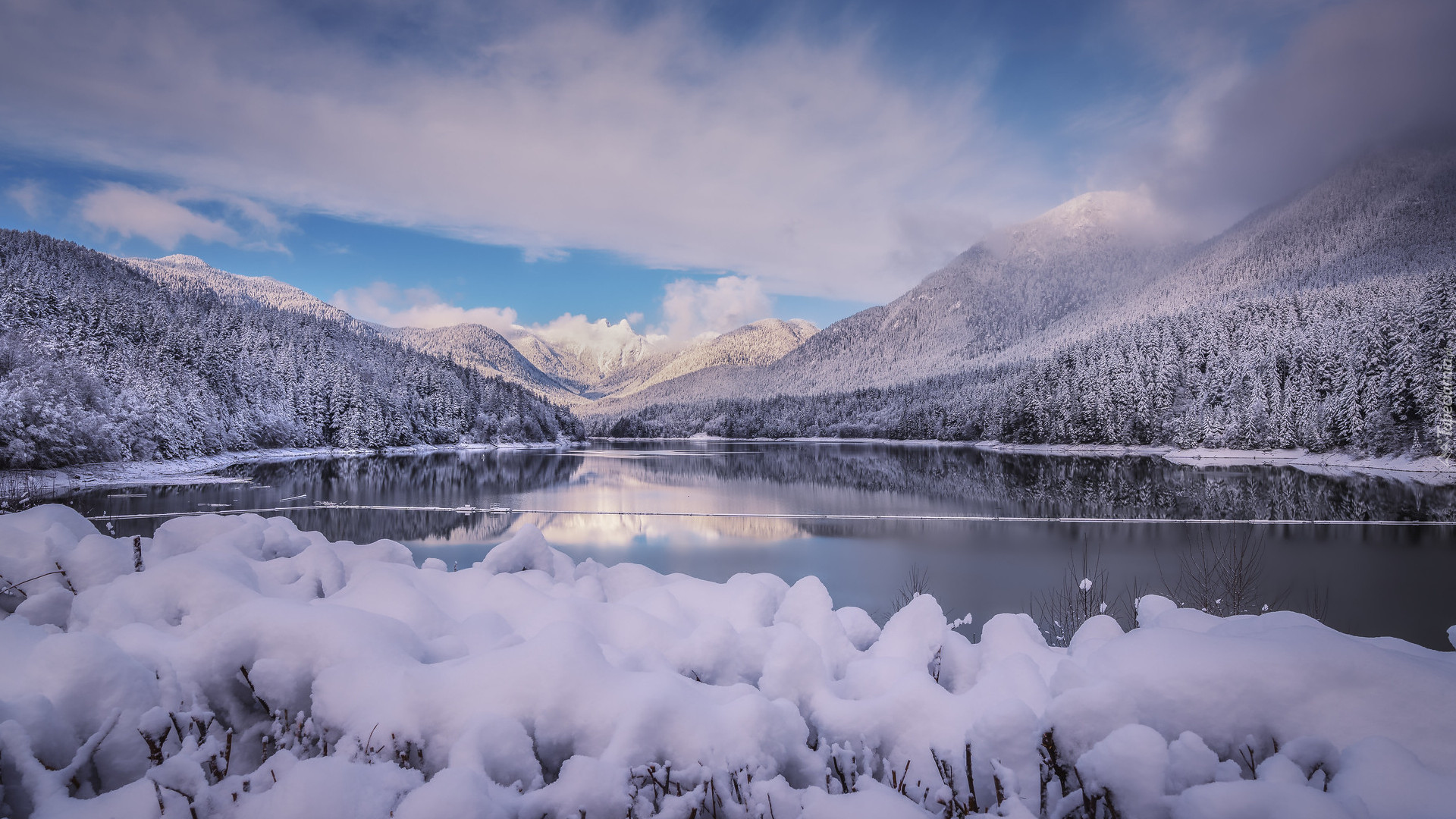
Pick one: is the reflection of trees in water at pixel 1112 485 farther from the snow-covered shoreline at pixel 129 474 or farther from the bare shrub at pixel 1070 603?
the snow-covered shoreline at pixel 129 474

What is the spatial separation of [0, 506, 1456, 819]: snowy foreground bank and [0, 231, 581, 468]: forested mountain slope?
42.7 meters

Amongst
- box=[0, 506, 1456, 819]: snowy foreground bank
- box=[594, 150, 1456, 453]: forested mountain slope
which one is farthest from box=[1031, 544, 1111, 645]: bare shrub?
box=[594, 150, 1456, 453]: forested mountain slope

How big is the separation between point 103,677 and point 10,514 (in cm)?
345

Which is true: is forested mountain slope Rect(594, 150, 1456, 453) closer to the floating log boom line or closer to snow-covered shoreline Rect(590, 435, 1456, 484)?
snow-covered shoreline Rect(590, 435, 1456, 484)

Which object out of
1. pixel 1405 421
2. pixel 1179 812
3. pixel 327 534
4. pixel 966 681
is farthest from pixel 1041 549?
pixel 1405 421

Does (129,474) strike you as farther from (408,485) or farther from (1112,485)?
(1112,485)

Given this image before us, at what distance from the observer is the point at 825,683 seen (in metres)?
3.23

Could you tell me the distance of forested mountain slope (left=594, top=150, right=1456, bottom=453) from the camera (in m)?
39.6

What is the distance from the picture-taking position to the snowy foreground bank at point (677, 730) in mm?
2145

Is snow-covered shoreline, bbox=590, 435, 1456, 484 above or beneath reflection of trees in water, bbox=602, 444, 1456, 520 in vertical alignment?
above

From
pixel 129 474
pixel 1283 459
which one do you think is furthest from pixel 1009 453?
pixel 129 474

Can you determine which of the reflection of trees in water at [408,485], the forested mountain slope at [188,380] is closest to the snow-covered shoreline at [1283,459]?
the reflection of trees in water at [408,485]

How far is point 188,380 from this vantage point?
52.8 m

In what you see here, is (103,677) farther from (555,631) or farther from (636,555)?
→ (636,555)
